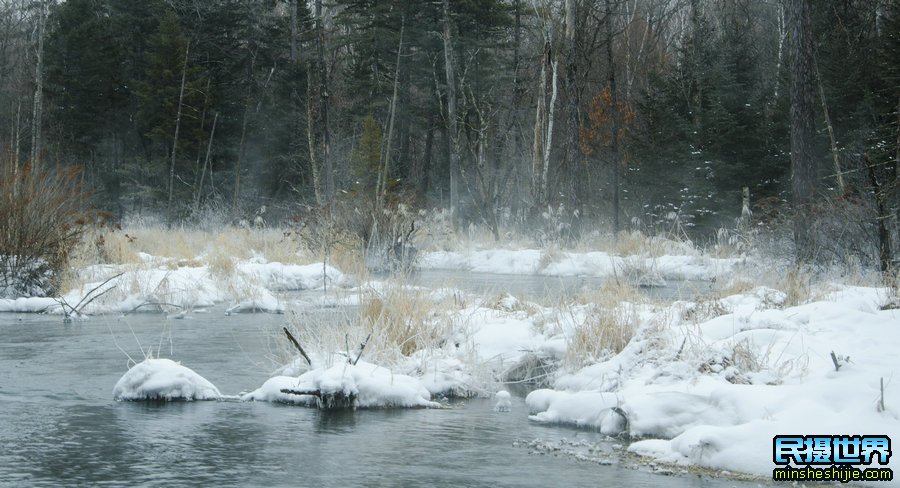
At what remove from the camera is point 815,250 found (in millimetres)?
14672

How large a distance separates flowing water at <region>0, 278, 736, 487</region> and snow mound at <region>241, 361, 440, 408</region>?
161mm

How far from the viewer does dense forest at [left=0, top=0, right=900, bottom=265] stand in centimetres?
2422

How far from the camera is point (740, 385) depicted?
20.9 feet

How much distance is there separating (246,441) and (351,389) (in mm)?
1286

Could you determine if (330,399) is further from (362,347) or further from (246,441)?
(246,441)

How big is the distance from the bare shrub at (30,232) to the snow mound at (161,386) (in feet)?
22.1

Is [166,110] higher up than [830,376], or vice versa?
[166,110]

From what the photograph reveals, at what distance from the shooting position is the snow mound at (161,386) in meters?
7.11

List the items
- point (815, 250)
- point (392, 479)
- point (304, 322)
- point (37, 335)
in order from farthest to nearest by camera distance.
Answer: point (815, 250) → point (37, 335) → point (304, 322) → point (392, 479)

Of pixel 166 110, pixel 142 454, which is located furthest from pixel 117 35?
pixel 142 454

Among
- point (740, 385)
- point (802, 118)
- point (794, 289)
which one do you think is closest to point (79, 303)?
point (794, 289)

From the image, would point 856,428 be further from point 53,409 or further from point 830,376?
point 53,409

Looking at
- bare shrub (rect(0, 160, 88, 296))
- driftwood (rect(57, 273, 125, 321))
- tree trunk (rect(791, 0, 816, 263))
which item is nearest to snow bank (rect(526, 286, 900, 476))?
driftwood (rect(57, 273, 125, 321))

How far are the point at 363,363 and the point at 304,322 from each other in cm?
111
